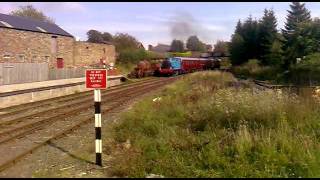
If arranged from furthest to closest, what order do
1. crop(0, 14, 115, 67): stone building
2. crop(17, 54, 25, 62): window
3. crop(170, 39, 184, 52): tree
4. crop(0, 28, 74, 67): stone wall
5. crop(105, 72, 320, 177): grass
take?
crop(170, 39, 184, 52): tree < crop(17, 54, 25, 62): window < crop(0, 14, 115, 67): stone building < crop(0, 28, 74, 67): stone wall < crop(105, 72, 320, 177): grass

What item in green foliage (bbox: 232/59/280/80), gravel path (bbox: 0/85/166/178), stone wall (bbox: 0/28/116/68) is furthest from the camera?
green foliage (bbox: 232/59/280/80)

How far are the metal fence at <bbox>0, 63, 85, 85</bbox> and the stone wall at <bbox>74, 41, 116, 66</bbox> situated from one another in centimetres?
1764

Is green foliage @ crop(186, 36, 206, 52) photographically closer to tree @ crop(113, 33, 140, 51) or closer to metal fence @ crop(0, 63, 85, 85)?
tree @ crop(113, 33, 140, 51)

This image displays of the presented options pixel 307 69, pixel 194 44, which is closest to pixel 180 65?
pixel 307 69

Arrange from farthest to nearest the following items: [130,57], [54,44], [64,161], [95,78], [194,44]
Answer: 1. [194,44]
2. [130,57]
3. [54,44]
4. [64,161]
5. [95,78]

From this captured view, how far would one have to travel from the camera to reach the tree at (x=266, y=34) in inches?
2420

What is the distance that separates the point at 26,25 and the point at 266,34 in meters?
32.4

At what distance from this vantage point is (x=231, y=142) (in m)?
8.77

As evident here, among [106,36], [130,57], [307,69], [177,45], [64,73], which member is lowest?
[64,73]

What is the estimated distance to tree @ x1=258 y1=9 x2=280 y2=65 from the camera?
61.5m

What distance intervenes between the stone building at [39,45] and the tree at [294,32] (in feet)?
86.7

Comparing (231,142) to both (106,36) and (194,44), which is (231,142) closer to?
(106,36)

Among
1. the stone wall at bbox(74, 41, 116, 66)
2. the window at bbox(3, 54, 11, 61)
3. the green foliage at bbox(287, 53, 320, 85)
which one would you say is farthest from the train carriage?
the window at bbox(3, 54, 11, 61)

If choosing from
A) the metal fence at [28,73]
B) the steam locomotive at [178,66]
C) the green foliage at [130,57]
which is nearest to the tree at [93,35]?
the green foliage at [130,57]
